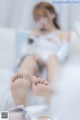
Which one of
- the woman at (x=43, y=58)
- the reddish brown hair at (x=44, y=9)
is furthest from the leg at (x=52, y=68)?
the reddish brown hair at (x=44, y=9)

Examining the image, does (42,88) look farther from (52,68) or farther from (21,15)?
(21,15)

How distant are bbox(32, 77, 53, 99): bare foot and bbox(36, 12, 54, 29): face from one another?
188 millimetres

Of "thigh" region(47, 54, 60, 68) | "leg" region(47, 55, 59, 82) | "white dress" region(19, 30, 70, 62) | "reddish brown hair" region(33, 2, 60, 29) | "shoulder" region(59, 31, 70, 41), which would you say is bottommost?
"leg" region(47, 55, 59, 82)

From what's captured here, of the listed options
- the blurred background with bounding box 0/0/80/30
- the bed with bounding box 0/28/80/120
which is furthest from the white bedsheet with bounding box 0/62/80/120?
the blurred background with bounding box 0/0/80/30

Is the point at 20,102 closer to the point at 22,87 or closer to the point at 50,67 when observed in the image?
the point at 22,87

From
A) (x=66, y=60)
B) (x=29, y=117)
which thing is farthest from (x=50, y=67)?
(x=29, y=117)

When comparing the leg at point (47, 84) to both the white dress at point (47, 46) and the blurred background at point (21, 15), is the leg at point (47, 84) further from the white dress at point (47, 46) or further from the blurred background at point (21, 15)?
the blurred background at point (21, 15)

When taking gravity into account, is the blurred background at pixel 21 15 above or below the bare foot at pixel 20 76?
above

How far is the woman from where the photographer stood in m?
0.83

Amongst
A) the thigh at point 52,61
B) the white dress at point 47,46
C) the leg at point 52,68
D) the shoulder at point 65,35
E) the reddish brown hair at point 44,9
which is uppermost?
Answer: the reddish brown hair at point 44,9

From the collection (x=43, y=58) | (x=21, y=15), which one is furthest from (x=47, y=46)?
(x=21, y=15)

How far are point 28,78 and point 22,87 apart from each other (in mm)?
36

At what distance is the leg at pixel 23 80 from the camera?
830 mm

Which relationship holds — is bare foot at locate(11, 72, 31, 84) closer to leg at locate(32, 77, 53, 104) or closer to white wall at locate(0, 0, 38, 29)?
leg at locate(32, 77, 53, 104)
